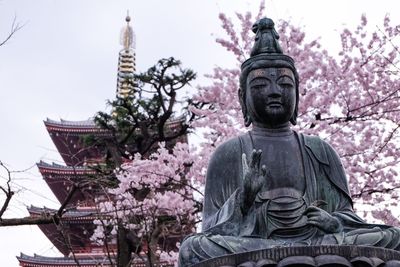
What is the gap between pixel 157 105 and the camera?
574 inches

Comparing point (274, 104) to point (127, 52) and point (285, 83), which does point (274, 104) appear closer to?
point (285, 83)

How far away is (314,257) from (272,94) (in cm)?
176

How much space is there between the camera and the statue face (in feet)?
15.8

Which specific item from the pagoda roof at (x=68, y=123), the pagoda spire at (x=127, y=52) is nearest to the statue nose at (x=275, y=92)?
the pagoda roof at (x=68, y=123)

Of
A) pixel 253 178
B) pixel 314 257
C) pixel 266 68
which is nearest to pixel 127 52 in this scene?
pixel 266 68

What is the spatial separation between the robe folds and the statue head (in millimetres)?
220

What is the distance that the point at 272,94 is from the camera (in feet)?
15.8

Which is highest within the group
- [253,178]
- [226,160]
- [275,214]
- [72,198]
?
[72,198]

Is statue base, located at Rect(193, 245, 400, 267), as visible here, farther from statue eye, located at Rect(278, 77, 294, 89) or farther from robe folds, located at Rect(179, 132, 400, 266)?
statue eye, located at Rect(278, 77, 294, 89)

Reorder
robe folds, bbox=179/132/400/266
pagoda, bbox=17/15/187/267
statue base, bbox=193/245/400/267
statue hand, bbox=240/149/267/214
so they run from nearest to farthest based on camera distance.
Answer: statue base, bbox=193/245/400/267, robe folds, bbox=179/132/400/266, statue hand, bbox=240/149/267/214, pagoda, bbox=17/15/187/267

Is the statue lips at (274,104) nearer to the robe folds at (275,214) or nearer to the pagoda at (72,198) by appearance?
the robe folds at (275,214)

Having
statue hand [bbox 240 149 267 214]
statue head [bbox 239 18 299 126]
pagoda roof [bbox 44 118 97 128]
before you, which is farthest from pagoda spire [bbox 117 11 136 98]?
statue hand [bbox 240 149 267 214]

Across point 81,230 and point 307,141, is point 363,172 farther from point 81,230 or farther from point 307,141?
point 81,230

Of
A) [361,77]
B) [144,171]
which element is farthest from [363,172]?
[144,171]
